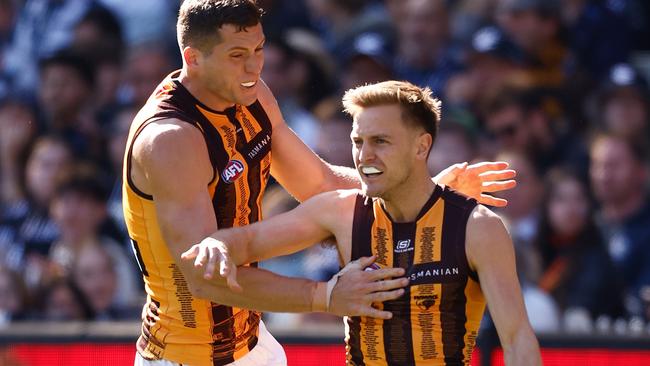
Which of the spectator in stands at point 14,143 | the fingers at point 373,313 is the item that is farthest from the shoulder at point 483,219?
the spectator in stands at point 14,143

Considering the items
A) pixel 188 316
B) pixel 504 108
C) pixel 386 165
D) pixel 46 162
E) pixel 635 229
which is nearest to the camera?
pixel 386 165

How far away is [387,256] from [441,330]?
34cm

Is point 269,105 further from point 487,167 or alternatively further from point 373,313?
point 373,313

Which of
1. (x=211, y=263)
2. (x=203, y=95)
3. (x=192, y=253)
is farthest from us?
(x=203, y=95)

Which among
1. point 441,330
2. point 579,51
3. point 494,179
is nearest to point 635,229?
point 579,51

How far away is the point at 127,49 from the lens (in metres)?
9.77

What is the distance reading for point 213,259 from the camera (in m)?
4.32

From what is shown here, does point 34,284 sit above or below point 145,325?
above

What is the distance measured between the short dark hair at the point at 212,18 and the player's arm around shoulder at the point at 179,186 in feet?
1.19

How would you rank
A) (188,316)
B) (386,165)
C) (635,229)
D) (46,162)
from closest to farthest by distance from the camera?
(386,165) < (188,316) < (635,229) < (46,162)

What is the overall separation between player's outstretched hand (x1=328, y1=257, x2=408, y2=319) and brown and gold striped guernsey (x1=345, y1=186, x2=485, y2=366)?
58mm

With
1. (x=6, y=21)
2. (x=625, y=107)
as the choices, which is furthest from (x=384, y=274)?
(x=6, y=21)

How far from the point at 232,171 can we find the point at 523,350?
4.48 feet

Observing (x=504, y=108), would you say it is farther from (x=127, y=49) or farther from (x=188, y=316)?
(x=188, y=316)
